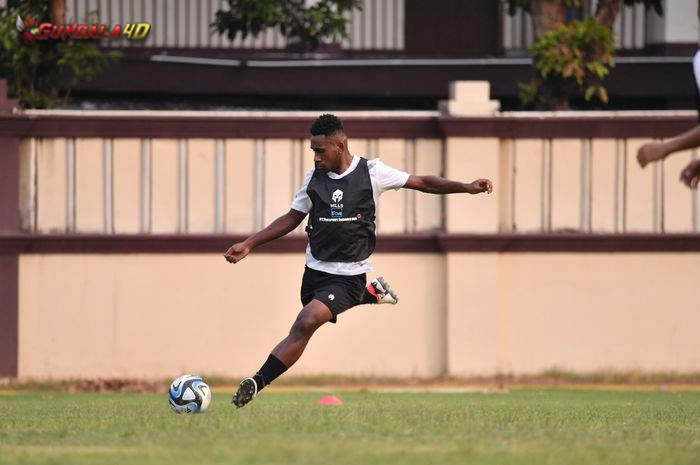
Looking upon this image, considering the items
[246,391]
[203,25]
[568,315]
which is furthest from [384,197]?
[246,391]

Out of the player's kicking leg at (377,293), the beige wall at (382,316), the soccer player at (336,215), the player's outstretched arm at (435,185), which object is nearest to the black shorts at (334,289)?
the soccer player at (336,215)

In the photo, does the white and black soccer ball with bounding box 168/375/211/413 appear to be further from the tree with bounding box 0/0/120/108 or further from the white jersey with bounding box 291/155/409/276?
the tree with bounding box 0/0/120/108

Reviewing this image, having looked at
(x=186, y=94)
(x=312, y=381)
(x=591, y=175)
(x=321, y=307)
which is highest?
(x=186, y=94)

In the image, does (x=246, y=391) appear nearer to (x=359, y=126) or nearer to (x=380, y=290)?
(x=380, y=290)

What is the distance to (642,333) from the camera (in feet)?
52.8

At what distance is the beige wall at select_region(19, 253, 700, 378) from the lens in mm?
15836

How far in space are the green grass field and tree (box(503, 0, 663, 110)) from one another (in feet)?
21.4

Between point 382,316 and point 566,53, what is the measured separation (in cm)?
386

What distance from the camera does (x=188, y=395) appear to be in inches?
380

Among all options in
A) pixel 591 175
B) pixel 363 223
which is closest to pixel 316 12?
pixel 591 175

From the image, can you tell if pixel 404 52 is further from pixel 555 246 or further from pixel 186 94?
pixel 555 246

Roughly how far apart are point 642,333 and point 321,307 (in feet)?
23.9

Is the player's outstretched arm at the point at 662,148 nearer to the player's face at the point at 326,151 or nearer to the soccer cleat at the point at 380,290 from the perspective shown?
the player's face at the point at 326,151

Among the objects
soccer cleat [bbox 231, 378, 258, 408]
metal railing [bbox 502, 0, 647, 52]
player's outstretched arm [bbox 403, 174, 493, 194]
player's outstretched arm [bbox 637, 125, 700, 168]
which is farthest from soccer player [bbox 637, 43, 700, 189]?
metal railing [bbox 502, 0, 647, 52]
